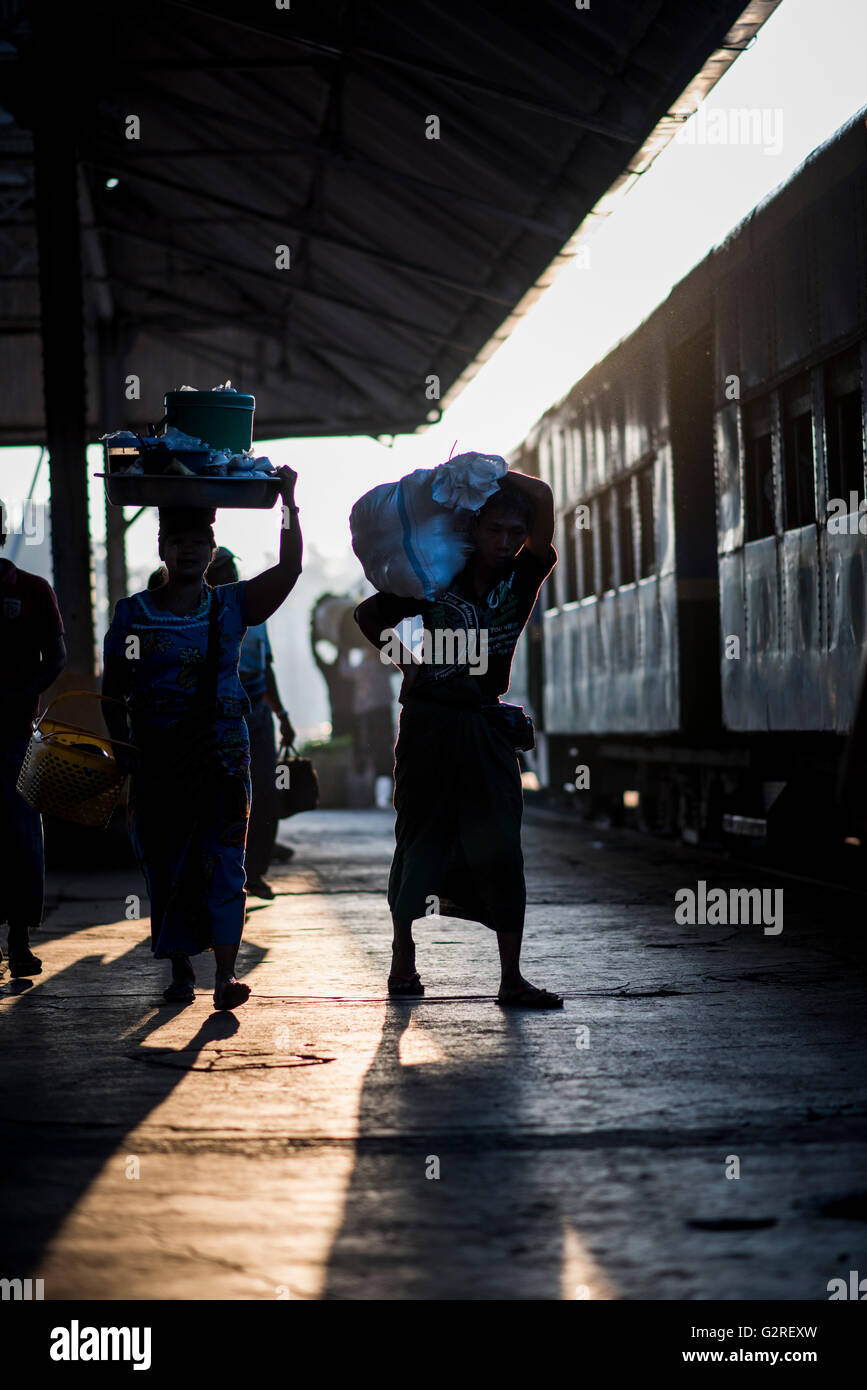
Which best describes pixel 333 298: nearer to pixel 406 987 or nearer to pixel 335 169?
pixel 335 169

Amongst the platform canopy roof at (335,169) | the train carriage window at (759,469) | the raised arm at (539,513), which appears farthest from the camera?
the platform canopy roof at (335,169)

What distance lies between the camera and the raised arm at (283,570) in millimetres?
6117

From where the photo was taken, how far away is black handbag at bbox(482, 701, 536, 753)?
6199 millimetres

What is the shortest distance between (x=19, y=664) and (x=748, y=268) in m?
5.13

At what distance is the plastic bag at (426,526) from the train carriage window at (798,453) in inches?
137

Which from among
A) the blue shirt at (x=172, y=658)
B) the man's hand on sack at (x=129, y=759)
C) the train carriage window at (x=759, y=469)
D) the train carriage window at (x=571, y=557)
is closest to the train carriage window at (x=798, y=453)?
the train carriage window at (x=759, y=469)

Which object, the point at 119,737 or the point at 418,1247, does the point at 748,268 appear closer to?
the point at 119,737

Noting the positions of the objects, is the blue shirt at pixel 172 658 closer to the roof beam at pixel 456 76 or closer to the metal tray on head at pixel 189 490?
the metal tray on head at pixel 189 490

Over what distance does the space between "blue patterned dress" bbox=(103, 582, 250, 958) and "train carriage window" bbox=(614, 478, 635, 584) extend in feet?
27.8

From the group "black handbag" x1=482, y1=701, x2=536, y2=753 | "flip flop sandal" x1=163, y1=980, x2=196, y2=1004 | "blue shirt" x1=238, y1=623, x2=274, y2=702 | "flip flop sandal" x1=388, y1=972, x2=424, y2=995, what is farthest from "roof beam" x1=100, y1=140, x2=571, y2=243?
"flip flop sandal" x1=163, y1=980, x2=196, y2=1004

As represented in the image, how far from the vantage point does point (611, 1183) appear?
11.7 feet

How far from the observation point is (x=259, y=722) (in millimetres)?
9555

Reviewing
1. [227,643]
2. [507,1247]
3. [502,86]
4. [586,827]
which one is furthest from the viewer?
[586,827]

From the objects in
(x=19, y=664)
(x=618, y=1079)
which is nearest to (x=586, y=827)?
(x=19, y=664)
